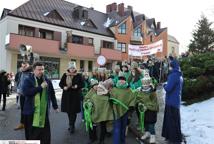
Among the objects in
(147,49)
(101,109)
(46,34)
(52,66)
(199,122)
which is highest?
(46,34)

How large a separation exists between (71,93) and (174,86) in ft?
10.0

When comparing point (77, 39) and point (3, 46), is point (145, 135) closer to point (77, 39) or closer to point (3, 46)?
point (3, 46)

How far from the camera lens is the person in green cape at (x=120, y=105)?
697 centimetres

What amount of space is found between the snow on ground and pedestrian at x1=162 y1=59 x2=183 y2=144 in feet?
1.35

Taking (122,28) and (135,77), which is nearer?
(135,77)

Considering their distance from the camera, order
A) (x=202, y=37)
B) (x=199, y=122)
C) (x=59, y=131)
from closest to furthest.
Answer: (x=199, y=122) → (x=59, y=131) → (x=202, y=37)

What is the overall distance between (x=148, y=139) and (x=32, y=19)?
27299mm

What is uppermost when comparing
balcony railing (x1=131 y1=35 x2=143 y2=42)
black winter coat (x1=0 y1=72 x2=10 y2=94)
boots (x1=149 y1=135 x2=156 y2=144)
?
balcony railing (x1=131 y1=35 x2=143 y2=42)

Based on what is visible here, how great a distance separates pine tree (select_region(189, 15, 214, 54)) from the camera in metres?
27.1

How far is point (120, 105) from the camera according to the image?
7.04 m

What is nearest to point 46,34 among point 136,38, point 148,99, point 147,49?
point 147,49

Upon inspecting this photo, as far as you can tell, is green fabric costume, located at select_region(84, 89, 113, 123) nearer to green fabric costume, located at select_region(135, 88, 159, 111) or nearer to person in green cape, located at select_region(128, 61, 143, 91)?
green fabric costume, located at select_region(135, 88, 159, 111)

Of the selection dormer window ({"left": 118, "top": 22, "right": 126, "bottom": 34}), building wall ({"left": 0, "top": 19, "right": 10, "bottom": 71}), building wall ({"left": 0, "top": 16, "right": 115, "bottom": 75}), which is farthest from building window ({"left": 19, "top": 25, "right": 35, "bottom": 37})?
dormer window ({"left": 118, "top": 22, "right": 126, "bottom": 34})

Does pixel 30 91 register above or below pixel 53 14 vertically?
below
